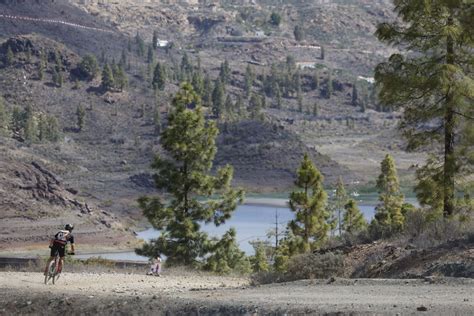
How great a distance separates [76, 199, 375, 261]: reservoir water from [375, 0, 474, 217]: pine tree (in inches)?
2507

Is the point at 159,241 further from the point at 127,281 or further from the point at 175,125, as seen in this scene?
the point at 127,281

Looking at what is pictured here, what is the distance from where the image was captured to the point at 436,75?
87.2 feet

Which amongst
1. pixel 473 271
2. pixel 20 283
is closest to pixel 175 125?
pixel 20 283

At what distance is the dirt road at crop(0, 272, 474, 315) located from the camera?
53.7 ft

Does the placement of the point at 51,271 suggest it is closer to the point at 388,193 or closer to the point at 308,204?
the point at 308,204

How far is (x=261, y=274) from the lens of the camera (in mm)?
24031

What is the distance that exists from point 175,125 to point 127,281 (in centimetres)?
1901

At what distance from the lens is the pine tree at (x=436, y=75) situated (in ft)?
86.7

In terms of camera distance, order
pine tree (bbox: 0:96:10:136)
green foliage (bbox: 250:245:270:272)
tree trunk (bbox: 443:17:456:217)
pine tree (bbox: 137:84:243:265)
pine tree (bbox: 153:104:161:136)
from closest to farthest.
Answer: tree trunk (bbox: 443:17:456:217), pine tree (bbox: 137:84:243:265), green foliage (bbox: 250:245:270:272), pine tree (bbox: 0:96:10:136), pine tree (bbox: 153:104:161:136)

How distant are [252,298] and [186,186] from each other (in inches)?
962

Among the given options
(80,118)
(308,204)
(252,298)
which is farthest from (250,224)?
(252,298)

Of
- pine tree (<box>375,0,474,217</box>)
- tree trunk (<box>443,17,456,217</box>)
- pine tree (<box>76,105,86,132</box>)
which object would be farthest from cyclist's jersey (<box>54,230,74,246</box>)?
pine tree (<box>76,105,86,132</box>)

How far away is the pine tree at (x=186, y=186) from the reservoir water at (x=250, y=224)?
46.9 metres

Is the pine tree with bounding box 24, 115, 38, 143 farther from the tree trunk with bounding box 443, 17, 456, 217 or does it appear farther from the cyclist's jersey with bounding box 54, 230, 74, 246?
the cyclist's jersey with bounding box 54, 230, 74, 246
